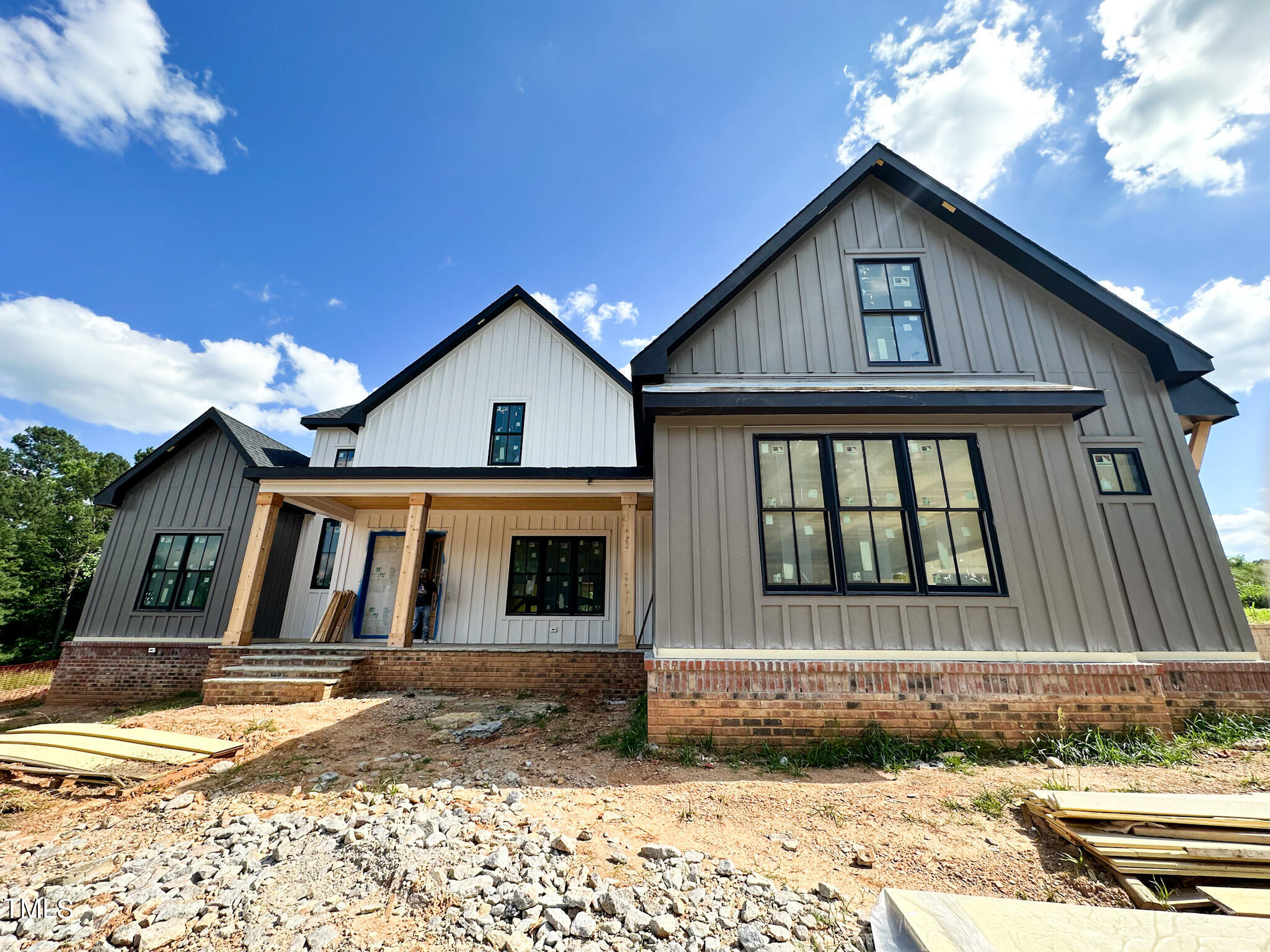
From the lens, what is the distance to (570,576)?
10.7 metres

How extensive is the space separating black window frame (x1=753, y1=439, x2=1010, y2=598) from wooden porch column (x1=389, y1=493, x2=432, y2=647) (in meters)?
6.45

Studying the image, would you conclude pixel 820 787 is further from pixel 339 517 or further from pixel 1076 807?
pixel 339 517

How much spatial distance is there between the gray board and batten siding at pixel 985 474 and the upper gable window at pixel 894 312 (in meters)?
0.12

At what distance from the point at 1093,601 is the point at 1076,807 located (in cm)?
283

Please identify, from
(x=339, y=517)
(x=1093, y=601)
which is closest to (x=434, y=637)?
(x=339, y=517)

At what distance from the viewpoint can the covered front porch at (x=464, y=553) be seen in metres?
9.43

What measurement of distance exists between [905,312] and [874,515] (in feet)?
9.78

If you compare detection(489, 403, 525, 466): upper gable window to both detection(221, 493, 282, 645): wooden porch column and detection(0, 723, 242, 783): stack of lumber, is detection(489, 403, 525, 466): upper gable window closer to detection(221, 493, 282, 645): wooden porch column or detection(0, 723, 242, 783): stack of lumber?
detection(221, 493, 282, 645): wooden porch column

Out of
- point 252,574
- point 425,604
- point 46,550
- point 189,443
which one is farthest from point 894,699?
point 46,550

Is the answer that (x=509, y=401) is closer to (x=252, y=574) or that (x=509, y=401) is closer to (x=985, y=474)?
(x=252, y=574)

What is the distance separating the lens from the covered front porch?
943 centimetres

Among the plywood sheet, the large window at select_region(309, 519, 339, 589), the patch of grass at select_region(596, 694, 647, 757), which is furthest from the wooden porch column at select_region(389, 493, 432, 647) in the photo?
the plywood sheet

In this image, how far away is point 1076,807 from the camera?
10.6ft

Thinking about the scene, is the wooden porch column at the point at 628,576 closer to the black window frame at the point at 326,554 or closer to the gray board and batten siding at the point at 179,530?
the black window frame at the point at 326,554
